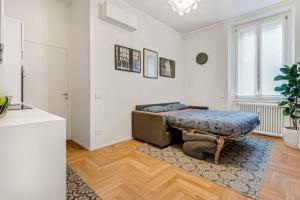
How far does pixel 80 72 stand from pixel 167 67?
2.36 meters

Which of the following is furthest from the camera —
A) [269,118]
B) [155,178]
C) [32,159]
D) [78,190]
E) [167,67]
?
[167,67]

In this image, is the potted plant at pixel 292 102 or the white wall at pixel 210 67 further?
the white wall at pixel 210 67

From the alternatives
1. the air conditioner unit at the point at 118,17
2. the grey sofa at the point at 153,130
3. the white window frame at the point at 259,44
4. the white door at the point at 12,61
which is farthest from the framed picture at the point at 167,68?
the white door at the point at 12,61

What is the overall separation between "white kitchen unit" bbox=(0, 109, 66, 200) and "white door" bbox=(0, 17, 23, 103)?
171 cm

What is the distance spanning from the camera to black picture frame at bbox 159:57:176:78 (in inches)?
166

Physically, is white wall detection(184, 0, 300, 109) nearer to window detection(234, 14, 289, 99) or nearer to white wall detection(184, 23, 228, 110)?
white wall detection(184, 23, 228, 110)

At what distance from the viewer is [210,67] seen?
445 cm

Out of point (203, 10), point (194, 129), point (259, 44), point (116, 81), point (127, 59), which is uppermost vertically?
point (203, 10)

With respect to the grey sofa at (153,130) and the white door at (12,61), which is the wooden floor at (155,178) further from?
the white door at (12,61)

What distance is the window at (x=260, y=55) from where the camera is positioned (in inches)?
136

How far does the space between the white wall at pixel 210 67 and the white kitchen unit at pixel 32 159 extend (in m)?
4.13

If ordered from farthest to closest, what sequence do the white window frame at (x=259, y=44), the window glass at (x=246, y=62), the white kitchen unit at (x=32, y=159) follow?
1. the window glass at (x=246, y=62)
2. the white window frame at (x=259, y=44)
3. the white kitchen unit at (x=32, y=159)

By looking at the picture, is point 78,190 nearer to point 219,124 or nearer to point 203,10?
point 219,124

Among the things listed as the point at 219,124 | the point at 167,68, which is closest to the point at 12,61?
the point at 219,124
